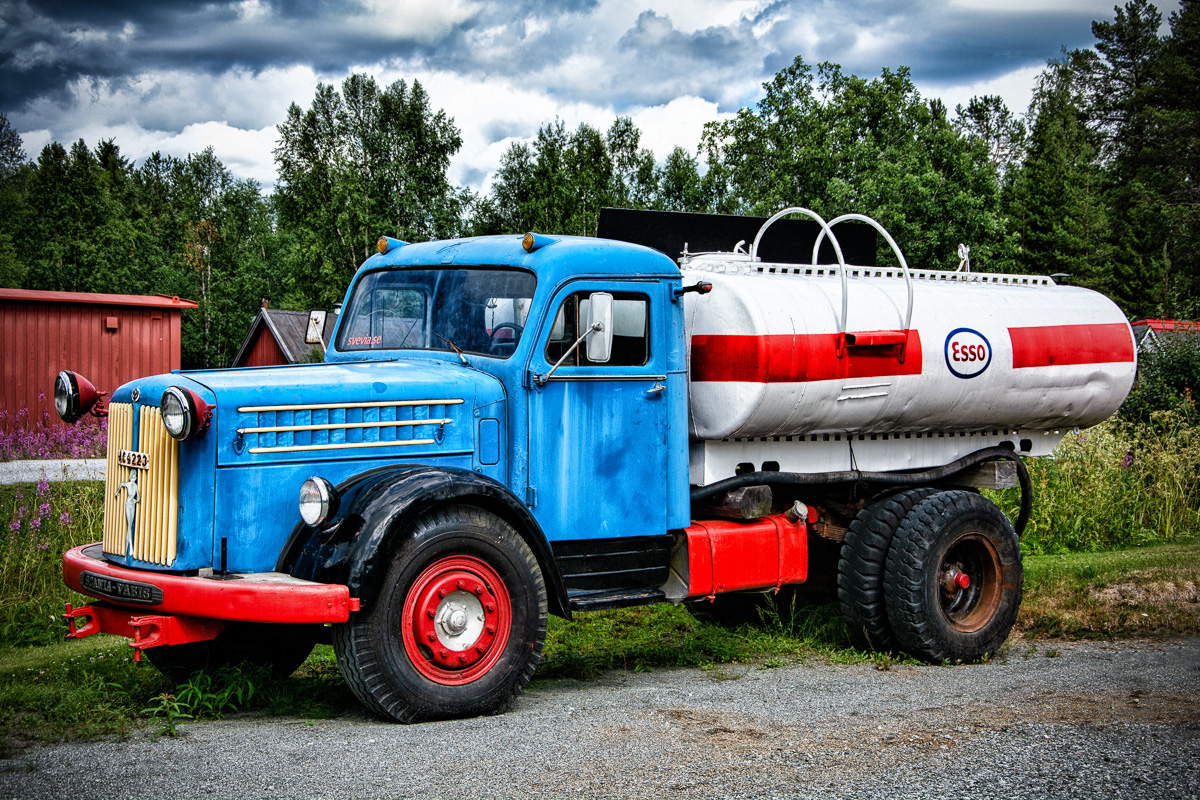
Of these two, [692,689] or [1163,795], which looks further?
[692,689]

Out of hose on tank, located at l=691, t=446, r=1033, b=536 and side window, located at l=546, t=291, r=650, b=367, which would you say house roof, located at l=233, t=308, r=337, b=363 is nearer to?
hose on tank, located at l=691, t=446, r=1033, b=536

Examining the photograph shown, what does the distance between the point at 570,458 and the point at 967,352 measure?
3.00 m

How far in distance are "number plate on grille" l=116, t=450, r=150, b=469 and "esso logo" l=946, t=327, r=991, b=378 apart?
16.2 feet

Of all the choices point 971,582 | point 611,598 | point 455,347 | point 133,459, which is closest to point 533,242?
point 455,347

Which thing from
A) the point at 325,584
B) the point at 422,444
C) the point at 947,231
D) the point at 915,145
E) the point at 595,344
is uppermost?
the point at 915,145

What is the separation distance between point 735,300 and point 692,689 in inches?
90.2

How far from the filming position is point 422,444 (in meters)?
5.31

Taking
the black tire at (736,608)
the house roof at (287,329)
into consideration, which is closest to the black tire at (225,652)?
the black tire at (736,608)

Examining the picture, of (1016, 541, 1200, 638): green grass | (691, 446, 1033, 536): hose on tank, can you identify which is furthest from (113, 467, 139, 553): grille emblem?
(1016, 541, 1200, 638): green grass

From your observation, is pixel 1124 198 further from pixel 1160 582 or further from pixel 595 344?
pixel 595 344

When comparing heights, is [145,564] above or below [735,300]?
below

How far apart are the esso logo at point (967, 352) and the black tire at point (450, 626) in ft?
11.0

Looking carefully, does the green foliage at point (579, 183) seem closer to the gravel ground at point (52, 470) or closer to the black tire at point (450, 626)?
the gravel ground at point (52, 470)

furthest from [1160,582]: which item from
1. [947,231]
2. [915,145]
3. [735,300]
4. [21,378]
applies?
[915,145]
